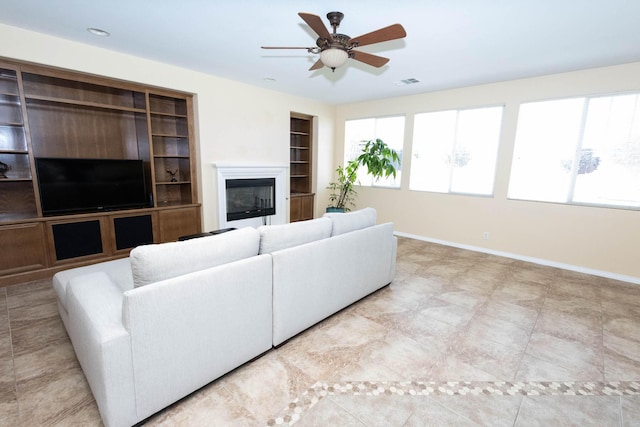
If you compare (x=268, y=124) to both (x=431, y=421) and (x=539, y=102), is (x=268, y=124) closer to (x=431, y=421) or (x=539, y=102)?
(x=539, y=102)

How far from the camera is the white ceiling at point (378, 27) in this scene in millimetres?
2365

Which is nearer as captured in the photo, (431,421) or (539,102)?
(431,421)

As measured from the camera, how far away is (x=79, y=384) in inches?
71.2

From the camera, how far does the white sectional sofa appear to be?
1411 mm

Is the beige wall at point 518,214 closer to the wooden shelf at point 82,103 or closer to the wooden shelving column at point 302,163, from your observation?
the wooden shelving column at point 302,163

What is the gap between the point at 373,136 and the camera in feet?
20.0

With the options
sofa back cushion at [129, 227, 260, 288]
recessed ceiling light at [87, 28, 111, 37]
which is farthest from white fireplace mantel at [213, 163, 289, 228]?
sofa back cushion at [129, 227, 260, 288]

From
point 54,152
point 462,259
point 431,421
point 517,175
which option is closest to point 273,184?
point 54,152

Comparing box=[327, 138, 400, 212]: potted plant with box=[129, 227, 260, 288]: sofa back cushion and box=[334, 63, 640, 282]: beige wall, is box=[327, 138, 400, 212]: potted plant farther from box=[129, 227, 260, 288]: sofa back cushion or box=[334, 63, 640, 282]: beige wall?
box=[129, 227, 260, 288]: sofa back cushion

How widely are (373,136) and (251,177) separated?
275 cm

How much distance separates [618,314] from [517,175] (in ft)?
7.28

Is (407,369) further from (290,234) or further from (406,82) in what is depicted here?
(406,82)

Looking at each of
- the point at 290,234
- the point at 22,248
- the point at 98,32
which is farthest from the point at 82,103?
the point at 290,234

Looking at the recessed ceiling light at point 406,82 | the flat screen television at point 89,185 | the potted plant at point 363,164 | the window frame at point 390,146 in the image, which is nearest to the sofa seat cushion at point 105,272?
the flat screen television at point 89,185
